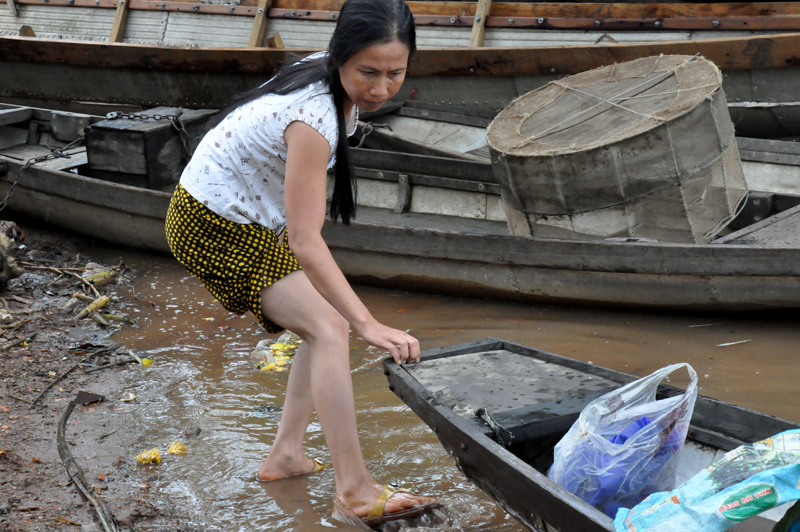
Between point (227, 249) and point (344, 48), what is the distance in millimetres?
785

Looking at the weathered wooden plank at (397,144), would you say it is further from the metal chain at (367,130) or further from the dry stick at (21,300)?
the dry stick at (21,300)

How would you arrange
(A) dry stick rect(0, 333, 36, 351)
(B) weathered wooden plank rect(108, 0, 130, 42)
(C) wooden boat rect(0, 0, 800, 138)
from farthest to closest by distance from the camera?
(B) weathered wooden plank rect(108, 0, 130, 42), (C) wooden boat rect(0, 0, 800, 138), (A) dry stick rect(0, 333, 36, 351)

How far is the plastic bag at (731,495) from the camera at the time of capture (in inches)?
60.2

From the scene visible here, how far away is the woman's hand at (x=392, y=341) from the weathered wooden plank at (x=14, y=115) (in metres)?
5.99

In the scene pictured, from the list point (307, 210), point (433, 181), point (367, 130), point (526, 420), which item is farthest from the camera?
point (367, 130)

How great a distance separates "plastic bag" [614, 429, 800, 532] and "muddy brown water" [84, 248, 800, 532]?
106 cm

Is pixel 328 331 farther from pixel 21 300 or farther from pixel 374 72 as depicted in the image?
pixel 21 300

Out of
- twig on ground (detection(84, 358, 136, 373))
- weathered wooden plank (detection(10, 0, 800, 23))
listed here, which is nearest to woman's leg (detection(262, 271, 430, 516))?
twig on ground (detection(84, 358, 136, 373))

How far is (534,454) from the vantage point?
2.38 m

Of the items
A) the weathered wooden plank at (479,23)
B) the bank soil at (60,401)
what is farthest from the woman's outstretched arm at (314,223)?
the weathered wooden plank at (479,23)

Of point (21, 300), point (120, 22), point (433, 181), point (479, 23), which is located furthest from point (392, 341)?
point (120, 22)

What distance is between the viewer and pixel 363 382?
12.8ft

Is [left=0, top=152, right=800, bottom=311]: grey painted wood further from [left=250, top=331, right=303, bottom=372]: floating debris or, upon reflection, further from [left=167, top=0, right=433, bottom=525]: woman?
[left=167, top=0, right=433, bottom=525]: woman

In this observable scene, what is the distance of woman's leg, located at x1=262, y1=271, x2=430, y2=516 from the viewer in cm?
237
